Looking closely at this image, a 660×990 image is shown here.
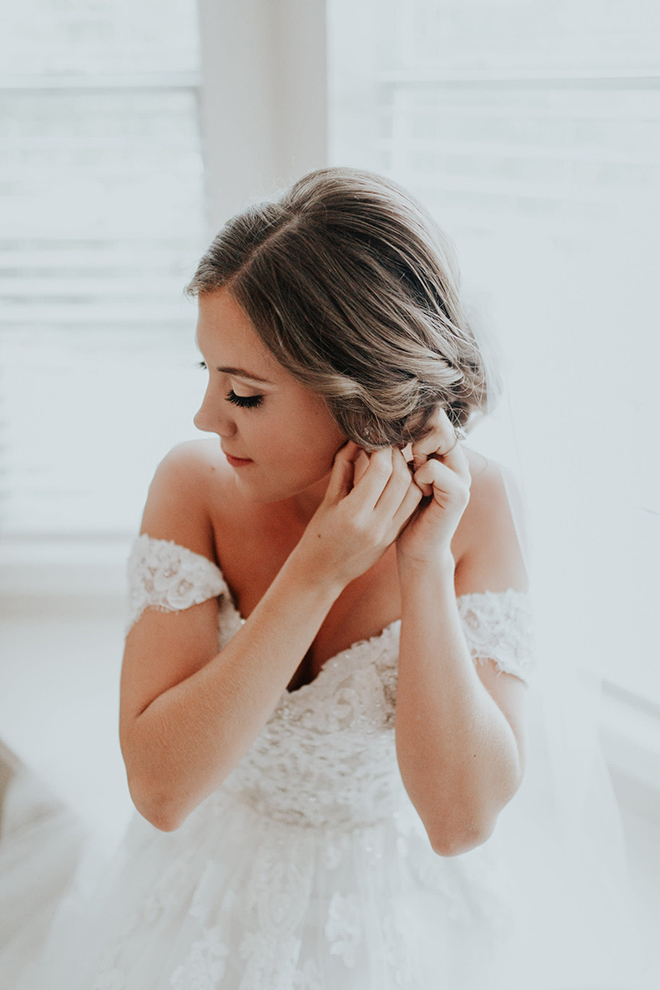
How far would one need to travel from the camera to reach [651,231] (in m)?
0.85

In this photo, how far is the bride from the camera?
855 millimetres

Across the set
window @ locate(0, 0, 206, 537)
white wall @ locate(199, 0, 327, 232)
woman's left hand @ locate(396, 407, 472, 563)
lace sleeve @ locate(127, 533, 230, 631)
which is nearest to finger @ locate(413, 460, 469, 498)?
woman's left hand @ locate(396, 407, 472, 563)

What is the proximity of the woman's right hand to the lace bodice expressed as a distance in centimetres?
21

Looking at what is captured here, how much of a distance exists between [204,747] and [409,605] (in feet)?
0.98

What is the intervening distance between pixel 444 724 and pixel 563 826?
1.15ft

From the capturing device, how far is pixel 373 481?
878 millimetres

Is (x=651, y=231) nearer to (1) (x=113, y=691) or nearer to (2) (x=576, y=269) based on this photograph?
(2) (x=576, y=269)

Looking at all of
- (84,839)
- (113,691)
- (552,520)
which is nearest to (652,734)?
(552,520)

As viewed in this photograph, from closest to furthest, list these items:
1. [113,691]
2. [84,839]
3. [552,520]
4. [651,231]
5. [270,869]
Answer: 1. [651,231]
2. [552,520]
3. [270,869]
4. [84,839]
5. [113,691]

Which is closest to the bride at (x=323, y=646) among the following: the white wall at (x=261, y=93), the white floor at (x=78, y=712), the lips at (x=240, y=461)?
the lips at (x=240, y=461)

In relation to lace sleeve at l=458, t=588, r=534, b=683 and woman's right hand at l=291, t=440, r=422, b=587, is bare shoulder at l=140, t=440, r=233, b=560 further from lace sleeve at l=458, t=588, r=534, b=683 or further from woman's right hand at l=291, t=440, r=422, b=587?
lace sleeve at l=458, t=588, r=534, b=683

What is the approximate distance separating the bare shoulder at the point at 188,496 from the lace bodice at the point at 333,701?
28mm

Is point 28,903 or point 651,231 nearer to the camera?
point 651,231

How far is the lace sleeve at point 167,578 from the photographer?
1.03 meters
